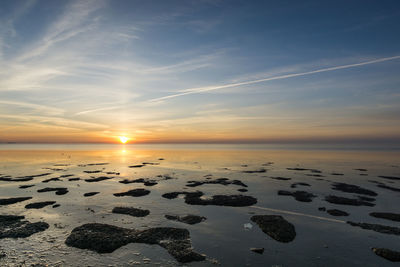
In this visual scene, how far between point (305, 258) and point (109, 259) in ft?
42.6

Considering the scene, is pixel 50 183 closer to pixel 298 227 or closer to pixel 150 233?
pixel 150 233

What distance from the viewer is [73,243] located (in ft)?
50.9

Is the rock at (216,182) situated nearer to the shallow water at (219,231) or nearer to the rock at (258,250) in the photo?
the shallow water at (219,231)

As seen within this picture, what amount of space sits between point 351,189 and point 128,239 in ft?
109

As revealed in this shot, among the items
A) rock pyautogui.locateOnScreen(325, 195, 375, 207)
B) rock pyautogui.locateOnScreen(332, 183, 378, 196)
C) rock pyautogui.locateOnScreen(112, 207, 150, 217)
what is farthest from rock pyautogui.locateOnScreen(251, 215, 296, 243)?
rock pyautogui.locateOnScreen(332, 183, 378, 196)

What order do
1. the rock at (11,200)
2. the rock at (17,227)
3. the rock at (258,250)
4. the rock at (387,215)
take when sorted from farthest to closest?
1. the rock at (11,200)
2. the rock at (387,215)
3. the rock at (17,227)
4. the rock at (258,250)

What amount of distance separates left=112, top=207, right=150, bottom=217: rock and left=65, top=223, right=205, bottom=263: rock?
3.72 m

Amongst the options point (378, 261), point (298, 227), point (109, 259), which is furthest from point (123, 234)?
point (378, 261)

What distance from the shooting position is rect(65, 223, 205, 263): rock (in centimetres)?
1470

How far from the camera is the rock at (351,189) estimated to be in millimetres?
30359

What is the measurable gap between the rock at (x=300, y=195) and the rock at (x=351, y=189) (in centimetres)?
700

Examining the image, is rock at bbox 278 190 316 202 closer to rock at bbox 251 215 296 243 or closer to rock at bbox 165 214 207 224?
rock at bbox 251 215 296 243

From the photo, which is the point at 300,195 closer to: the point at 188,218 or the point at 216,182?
the point at 216,182

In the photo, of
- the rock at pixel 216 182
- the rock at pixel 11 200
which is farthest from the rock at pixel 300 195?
the rock at pixel 11 200
